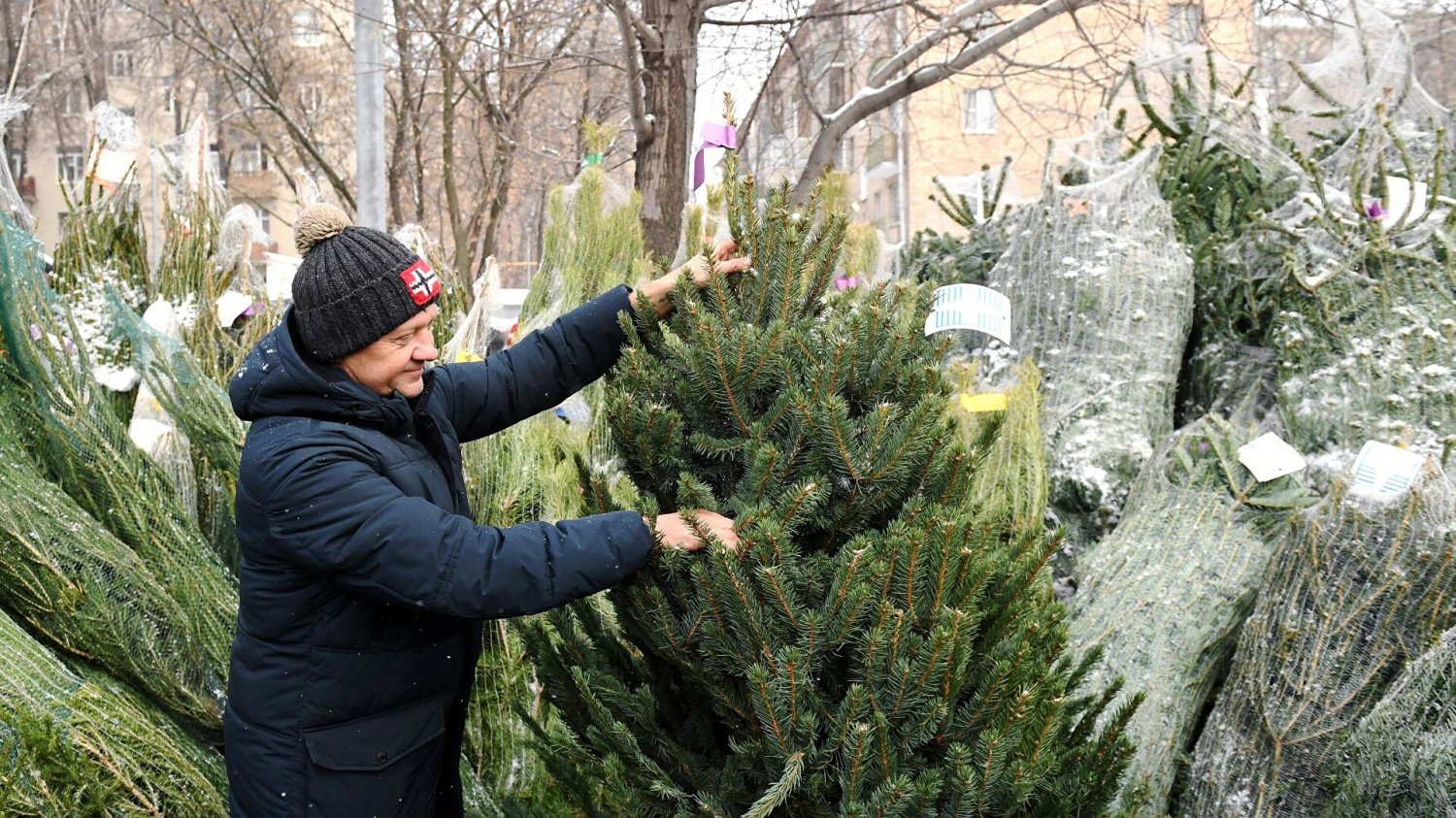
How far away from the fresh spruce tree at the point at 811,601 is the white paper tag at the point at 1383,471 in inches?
→ 42.1

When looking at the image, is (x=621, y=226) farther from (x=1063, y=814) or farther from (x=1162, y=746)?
(x=1063, y=814)

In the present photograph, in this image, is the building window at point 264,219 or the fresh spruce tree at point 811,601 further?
the building window at point 264,219

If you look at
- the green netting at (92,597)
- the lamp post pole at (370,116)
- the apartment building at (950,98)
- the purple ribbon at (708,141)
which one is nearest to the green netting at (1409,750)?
the purple ribbon at (708,141)

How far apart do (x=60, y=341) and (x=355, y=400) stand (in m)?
1.66

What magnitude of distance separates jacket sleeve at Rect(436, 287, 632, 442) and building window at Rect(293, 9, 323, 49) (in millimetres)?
10686

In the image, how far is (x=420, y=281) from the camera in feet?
6.19

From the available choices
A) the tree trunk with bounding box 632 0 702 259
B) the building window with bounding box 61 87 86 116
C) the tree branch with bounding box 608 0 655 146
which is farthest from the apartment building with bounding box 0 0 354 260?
the tree trunk with bounding box 632 0 702 259

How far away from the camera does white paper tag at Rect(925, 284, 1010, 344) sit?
2824 mm

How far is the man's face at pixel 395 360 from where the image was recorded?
188 cm

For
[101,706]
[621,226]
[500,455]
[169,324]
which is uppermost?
[621,226]

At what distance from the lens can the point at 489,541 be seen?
1.68 meters

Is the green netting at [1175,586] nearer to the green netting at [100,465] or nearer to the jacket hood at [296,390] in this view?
the jacket hood at [296,390]

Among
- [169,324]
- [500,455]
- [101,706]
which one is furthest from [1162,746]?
[169,324]

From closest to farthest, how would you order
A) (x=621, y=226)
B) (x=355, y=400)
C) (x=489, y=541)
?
1. (x=489, y=541)
2. (x=355, y=400)
3. (x=621, y=226)
